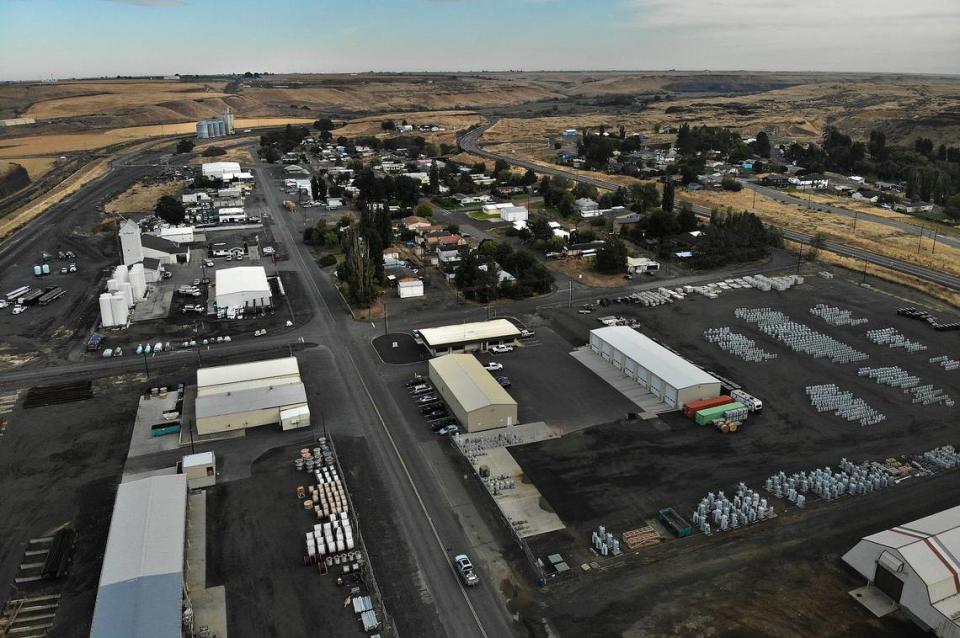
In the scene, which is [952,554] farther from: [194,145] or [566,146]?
[194,145]

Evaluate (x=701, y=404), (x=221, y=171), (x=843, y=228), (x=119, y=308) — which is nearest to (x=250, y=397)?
(x=119, y=308)

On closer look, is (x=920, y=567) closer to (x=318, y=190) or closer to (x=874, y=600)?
(x=874, y=600)

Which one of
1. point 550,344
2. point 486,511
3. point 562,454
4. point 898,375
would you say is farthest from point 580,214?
point 486,511

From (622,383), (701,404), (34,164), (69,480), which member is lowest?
(69,480)

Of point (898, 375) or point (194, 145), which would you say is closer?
point (898, 375)

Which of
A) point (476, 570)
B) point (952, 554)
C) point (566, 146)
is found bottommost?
point (476, 570)

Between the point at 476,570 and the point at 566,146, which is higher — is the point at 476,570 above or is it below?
below
